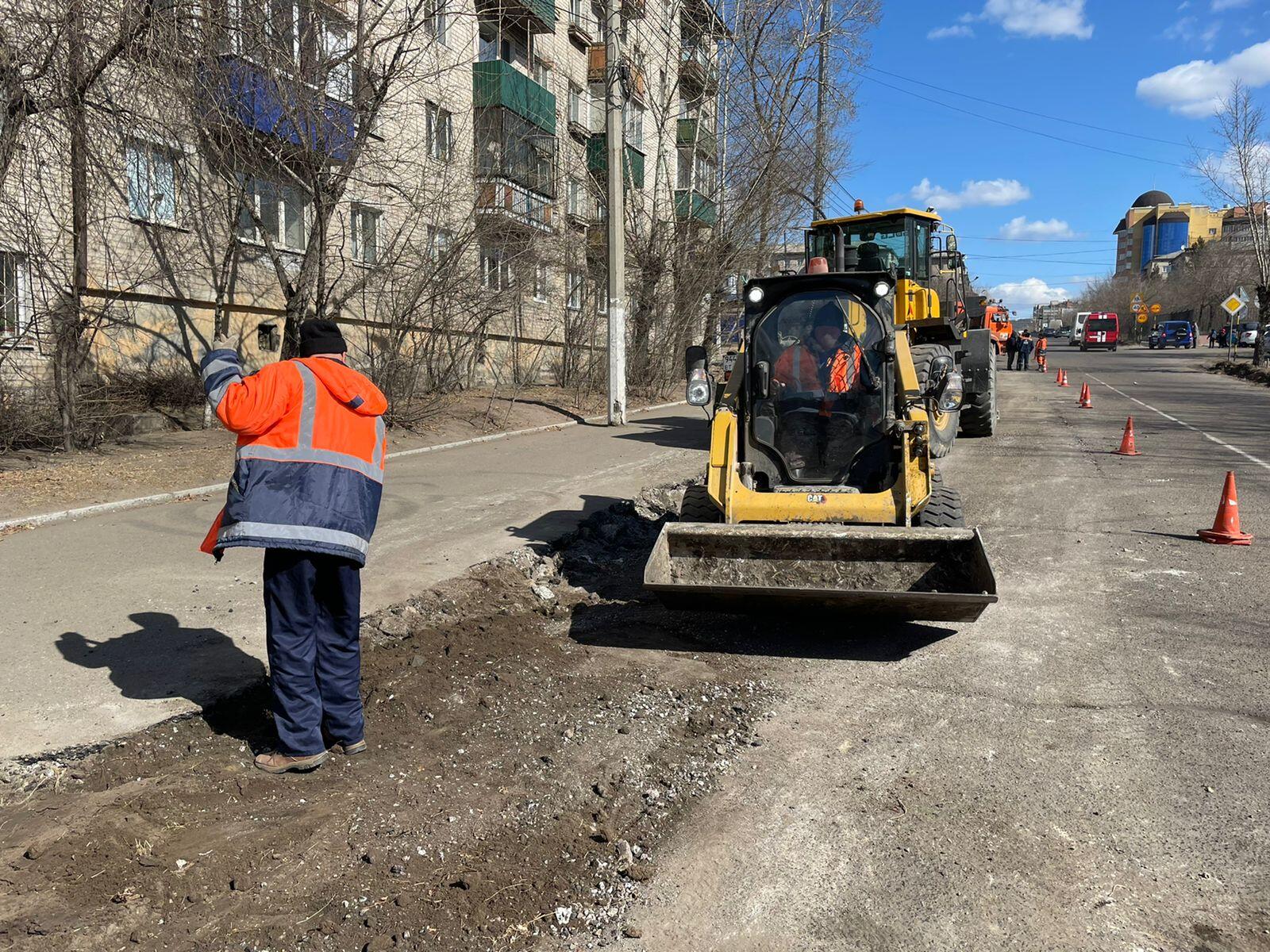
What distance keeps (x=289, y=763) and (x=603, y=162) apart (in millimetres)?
21163

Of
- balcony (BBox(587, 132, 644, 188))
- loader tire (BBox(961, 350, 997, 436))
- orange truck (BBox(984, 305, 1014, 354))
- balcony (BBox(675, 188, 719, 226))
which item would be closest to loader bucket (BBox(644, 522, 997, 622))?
loader tire (BBox(961, 350, 997, 436))

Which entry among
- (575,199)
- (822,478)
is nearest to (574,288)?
(575,199)

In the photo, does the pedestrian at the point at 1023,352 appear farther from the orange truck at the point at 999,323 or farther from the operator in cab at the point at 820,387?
the operator in cab at the point at 820,387

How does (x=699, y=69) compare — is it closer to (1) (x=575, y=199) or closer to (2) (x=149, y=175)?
(1) (x=575, y=199)

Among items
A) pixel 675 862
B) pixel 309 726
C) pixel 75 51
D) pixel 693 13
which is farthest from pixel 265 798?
pixel 693 13

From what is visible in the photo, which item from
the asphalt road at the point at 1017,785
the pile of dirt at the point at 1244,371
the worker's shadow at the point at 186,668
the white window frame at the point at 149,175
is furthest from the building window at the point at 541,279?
the pile of dirt at the point at 1244,371

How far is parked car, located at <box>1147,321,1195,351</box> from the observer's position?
68.8 meters

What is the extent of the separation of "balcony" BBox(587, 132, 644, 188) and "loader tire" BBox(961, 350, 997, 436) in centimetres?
987

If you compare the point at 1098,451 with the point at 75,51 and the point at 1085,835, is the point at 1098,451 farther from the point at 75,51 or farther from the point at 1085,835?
the point at 75,51

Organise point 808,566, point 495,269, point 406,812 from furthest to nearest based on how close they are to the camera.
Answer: point 495,269 → point 808,566 → point 406,812

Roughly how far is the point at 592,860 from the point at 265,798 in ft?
4.52

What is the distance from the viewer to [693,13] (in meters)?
23.6

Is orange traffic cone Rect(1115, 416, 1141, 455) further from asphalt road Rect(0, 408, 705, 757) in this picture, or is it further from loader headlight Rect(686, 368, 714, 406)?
loader headlight Rect(686, 368, 714, 406)

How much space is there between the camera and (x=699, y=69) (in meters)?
23.2
